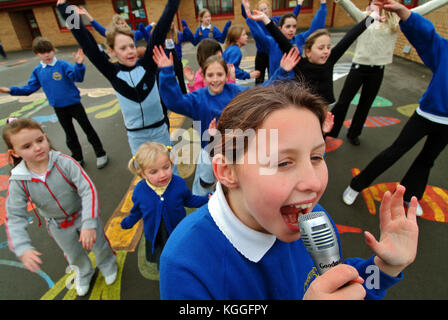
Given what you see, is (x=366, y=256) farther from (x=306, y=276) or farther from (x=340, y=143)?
(x=340, y=143)

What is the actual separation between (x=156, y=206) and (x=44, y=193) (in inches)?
33.1

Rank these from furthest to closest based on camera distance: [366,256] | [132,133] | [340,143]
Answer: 1. [340,143]
2. [132,133]
3. [366,256]

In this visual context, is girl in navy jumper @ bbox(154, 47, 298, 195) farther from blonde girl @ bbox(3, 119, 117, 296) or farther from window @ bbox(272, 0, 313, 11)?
window @ bbox(272, 0, 313, 11)

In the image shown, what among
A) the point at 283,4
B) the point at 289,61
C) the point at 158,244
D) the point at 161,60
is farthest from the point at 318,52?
the point at 283,4

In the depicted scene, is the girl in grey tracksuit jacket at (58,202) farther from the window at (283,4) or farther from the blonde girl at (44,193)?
the window at (283,4)

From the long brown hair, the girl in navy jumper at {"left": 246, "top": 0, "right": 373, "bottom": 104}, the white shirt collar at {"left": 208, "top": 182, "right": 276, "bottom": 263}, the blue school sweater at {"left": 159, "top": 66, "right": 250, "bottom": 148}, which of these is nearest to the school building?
the girl in navy jumper at {"left": 246, "top": 0, "right": 373, "bottom": 104}

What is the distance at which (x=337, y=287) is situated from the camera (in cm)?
65

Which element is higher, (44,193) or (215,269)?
(215,269)

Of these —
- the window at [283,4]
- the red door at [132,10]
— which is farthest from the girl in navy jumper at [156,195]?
the red door at [132,10]

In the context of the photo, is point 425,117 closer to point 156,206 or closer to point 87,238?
point 156,206

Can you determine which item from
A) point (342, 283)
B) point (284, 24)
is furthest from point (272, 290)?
point (284, 24)

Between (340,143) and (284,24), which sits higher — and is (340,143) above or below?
below

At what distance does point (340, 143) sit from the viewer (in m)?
4.21
